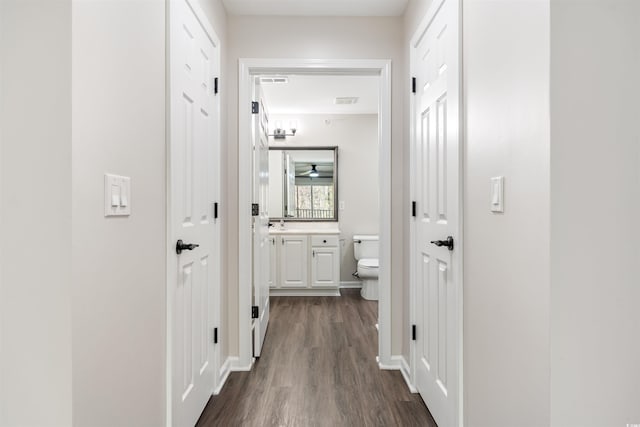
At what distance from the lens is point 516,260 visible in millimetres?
1058

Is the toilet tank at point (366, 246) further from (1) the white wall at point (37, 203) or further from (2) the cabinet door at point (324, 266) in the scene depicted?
(1) the white wall at point (37, 203)

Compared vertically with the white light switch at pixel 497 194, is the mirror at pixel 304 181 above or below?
above

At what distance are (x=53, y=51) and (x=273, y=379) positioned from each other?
2.07 metres

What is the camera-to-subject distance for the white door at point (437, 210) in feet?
5.00

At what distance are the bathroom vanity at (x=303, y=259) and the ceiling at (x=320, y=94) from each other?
162cm

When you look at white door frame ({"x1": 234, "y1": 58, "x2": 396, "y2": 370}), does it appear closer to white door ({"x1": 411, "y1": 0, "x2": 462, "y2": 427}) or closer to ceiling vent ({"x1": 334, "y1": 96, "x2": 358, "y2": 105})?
white door ({"x1": 411, "y1": 0, "x2": 462, "y2": 427})

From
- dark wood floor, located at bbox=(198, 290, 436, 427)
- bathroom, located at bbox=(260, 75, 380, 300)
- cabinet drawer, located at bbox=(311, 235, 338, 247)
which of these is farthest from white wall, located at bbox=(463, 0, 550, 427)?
bathroom, located at bbox=(260, 75, 380, 300)

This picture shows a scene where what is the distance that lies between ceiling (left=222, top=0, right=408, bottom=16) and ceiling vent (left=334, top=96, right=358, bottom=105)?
68.9 inches

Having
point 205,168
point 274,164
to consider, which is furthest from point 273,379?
point 274,164

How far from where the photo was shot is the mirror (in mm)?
4809

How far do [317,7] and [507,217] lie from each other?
6.36 ft

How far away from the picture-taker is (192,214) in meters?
1.70

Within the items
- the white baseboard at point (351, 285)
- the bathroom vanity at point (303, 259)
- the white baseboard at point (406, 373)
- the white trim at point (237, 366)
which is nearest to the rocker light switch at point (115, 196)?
the white trim at point (237, 366)

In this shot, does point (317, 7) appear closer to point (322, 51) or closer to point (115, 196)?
point (322, 51)
